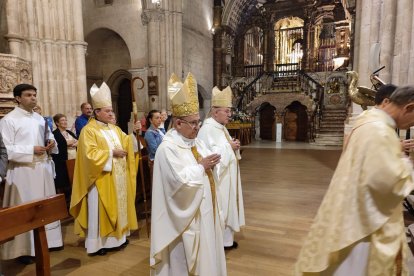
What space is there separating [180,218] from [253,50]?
68.4 feet

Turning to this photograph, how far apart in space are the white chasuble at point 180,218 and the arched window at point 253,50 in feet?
62.1

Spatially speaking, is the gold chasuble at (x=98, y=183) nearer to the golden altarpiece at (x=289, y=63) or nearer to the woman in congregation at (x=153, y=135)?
the woman in congregation at (x=153, y=135)

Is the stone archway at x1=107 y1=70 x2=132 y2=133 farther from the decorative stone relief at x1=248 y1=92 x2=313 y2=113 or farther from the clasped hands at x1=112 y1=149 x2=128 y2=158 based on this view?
the clasped hands at x1=112 y1=149 x2=128 y2=158

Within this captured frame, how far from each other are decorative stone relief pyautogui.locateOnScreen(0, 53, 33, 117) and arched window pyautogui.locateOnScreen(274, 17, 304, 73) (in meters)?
16.9

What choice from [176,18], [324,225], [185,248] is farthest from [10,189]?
[176,18]

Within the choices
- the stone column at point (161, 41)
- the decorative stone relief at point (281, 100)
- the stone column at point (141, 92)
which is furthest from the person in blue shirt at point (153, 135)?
the decorative stone relief at point (281, 100)

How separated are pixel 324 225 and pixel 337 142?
13115 mm

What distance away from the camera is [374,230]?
1632 millimetres

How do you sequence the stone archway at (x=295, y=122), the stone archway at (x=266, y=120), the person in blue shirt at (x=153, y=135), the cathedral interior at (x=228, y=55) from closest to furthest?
the person in blue shirt at (x=153, y=135) → the cathedral interior at (x=228, y=55) → the stone archway at (x=295, y=122) → the stone archway at (x=266, y=120)

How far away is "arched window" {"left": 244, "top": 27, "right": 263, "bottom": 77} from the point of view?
20.6 m

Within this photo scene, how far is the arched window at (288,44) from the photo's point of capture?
20094 millimetres

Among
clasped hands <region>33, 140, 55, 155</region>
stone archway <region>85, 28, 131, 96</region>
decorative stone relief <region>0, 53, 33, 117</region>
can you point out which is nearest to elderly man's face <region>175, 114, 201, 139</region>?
clasped hands <region>33, 140, 55, 155</region>

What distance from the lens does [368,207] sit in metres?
1.64

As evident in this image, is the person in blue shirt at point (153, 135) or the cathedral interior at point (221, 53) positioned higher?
the cathedral interior at point (221, 53)
